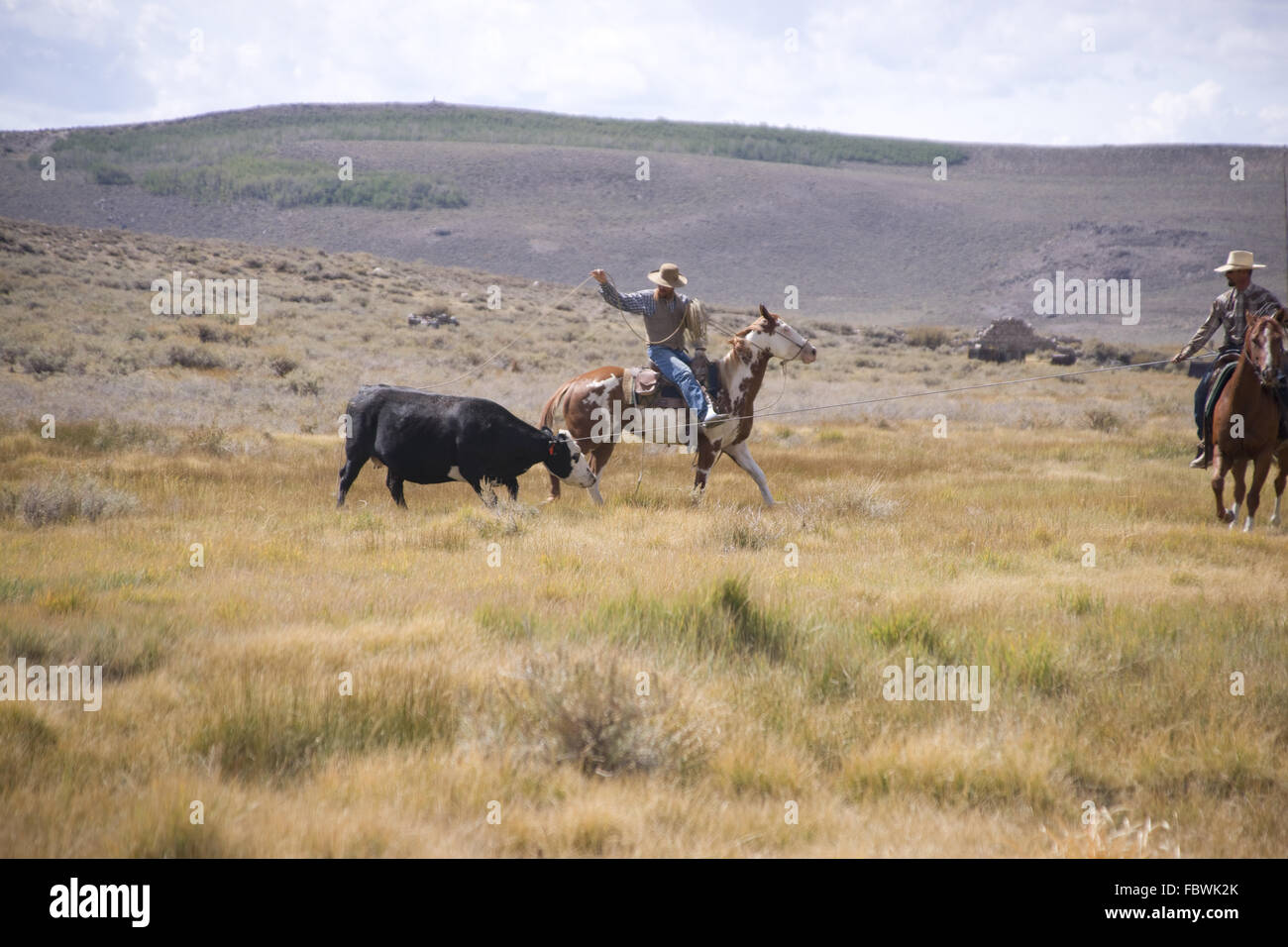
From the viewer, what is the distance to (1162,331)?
67875 mm

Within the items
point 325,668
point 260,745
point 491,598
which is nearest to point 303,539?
point 491,598

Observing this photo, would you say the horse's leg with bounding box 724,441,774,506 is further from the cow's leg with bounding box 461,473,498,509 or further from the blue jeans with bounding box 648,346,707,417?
the cow's leg with bounding box 461,473,498,509

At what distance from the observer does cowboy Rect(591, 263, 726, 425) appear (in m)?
11.0

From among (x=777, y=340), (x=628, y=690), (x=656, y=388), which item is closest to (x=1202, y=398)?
(x=777, y=340)

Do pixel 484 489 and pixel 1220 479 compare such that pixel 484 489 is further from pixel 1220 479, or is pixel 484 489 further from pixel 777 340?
pixel 1220 479

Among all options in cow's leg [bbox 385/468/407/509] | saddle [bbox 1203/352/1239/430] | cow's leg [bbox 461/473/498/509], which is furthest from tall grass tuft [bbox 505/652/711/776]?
saddle [bbox 1203/352/1239/430]

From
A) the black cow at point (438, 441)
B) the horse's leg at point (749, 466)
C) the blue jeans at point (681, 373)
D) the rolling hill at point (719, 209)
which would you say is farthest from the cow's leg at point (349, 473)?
the rolling hill at point (719, 209)

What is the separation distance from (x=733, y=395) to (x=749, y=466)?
2.95ft

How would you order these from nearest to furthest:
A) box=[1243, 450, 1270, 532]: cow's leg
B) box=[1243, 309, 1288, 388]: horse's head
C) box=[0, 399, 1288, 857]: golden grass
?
box=[0, 399, 1288, 857]: golden grass → box=[1243, 309, 1288, 388]: horse's head → box=[1243, 450, 1270, 532]: cow's leg

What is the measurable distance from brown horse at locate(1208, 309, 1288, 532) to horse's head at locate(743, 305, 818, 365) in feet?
14.9

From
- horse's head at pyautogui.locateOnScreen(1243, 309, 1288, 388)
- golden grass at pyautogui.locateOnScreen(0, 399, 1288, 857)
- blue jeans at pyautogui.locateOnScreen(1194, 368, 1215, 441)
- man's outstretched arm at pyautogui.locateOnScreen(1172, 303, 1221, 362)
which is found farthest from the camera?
blue jeans at pyautogui.locateOnScreen(1194, 368, 1215, 441)

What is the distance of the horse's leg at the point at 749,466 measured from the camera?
11188 millimetres

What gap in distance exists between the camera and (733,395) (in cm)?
1151
